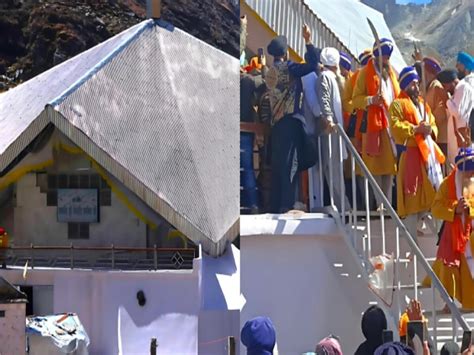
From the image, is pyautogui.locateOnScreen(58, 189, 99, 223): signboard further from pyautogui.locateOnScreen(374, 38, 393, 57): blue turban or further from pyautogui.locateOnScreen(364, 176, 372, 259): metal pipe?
pyautogui.locateOnScreen(374, 38, 393, 57): blue turban

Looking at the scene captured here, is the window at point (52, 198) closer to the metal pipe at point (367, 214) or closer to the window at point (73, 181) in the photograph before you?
the window at point (73, 181)

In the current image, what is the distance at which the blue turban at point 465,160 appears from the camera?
11.1ft

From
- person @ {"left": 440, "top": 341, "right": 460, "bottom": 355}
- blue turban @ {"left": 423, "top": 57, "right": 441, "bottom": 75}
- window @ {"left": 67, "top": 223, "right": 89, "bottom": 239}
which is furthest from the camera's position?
window @ {"left": 67, "top": 223, "right": 89, "bottom": 239}

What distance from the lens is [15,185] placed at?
3930 millimetres

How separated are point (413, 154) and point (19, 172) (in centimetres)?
136

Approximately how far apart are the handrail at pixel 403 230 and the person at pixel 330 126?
32 mm

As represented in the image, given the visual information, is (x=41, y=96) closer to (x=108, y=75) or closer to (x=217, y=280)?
(x=108, y=75)

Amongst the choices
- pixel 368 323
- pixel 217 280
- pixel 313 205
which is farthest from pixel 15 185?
pixel 368 323

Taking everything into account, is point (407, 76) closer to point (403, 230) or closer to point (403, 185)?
point (403, 185)

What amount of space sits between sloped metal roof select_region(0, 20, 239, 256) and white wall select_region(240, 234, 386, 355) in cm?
34

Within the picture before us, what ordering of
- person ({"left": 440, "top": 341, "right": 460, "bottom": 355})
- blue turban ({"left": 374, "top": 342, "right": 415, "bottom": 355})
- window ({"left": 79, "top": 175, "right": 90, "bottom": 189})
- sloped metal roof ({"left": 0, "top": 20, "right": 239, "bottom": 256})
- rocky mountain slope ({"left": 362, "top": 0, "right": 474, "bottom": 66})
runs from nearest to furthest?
blue turban ({"left": 374, "top": 342, "right": 415, "bottom": 355}), person ({"left": 440, "top": 341, "right": 460, "bottom": 355}), rocky mountain slope ({"left": 362, "top": 0, "right": 474, "bottom": 66}), sloped metal roof ({"left": 0, "top": 20, "right": 239, "bottom": 256}), window ({"left": 79, "top": 175, "right": 90, "bottom": 189})

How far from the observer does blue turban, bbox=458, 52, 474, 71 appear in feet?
11.5

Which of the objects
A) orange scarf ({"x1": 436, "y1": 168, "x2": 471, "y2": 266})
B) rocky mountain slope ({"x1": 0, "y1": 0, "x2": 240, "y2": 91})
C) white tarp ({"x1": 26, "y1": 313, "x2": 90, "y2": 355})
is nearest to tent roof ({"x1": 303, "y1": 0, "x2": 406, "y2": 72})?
orange scarf ({"x1": 436, "y1": 168, "x2": 471, "y2": 266})

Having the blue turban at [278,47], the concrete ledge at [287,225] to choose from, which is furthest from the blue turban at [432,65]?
the concrete ledge at [287,225]
